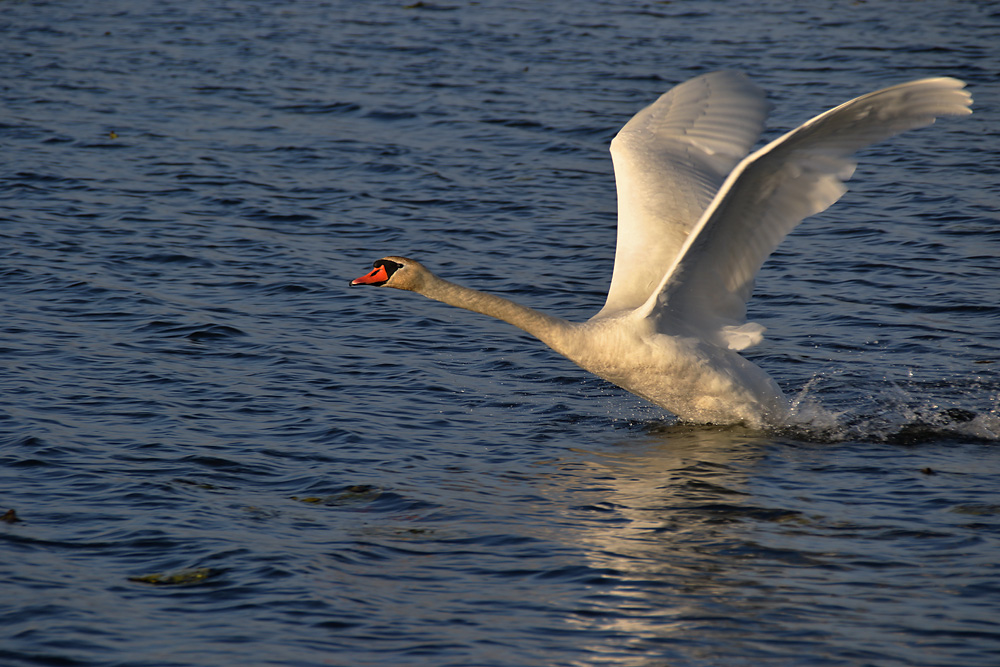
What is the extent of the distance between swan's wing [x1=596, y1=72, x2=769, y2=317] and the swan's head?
4.38 feet

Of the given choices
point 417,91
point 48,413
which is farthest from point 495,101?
point 48,413

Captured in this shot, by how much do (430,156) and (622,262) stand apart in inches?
284

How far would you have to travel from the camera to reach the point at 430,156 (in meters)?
15.8

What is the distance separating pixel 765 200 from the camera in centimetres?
765

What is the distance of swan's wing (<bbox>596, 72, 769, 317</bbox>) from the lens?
9.01 metres

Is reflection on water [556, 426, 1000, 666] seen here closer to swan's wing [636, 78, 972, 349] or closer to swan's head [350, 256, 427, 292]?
swan's wing [636, 78, 972, 349]

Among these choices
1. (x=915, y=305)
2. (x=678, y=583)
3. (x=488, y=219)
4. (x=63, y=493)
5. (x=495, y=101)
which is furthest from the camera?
(x=495, y=101)

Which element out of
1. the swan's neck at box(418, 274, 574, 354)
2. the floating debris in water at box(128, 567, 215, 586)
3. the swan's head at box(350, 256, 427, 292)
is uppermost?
the swan's head at box(350, 256, 427, 292)

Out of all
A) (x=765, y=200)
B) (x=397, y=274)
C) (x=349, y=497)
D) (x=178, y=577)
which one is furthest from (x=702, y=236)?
(x=178, y=577)

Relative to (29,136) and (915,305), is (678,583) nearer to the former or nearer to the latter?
(915,305)

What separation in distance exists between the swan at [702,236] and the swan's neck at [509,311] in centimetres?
1

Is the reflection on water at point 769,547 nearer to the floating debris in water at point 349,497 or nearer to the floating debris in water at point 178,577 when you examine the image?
the floating debris in water at point 349,497

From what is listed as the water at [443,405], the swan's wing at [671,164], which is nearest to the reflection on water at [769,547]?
the water at [443,405]

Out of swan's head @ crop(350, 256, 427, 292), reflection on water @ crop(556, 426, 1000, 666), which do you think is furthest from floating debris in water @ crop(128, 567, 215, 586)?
swan's head @ crop(350, 256, 427, 292)
